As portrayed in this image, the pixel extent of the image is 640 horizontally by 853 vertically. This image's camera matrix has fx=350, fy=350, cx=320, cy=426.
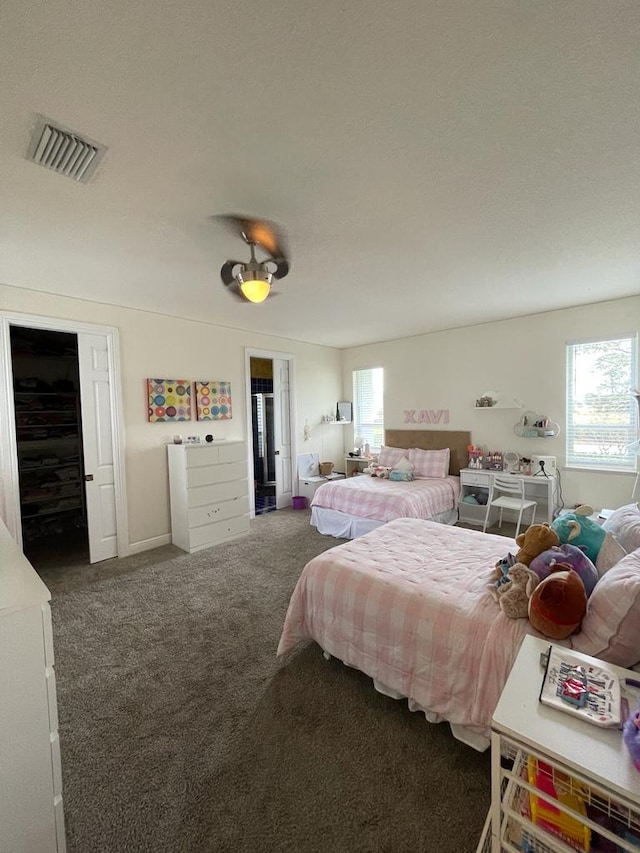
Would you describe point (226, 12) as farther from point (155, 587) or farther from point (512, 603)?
point (155, 587)

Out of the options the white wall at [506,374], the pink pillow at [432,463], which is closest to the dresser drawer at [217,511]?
the pink pillow at [432,463]

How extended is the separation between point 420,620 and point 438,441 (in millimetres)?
3785

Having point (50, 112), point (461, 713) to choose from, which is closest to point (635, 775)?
point (461, 713)

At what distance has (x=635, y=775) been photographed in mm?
806

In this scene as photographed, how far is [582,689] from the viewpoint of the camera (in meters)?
1.05

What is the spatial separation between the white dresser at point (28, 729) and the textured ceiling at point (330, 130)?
5.62 feet

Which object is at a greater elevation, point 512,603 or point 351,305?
point 351,305

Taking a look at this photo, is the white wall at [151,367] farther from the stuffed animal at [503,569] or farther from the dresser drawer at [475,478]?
the stuffed animal at [503,569]

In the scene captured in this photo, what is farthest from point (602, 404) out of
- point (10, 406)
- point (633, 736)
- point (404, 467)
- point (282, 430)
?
point (10, 406)

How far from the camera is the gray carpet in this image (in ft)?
4.16

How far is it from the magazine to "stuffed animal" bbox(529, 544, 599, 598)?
0.43m

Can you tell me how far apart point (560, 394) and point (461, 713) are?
381 centimetres

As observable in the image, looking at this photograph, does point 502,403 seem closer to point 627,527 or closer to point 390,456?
point 390,456

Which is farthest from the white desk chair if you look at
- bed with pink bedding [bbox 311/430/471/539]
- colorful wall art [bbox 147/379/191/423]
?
colorful wall art [bbox 147/379/191/423]
